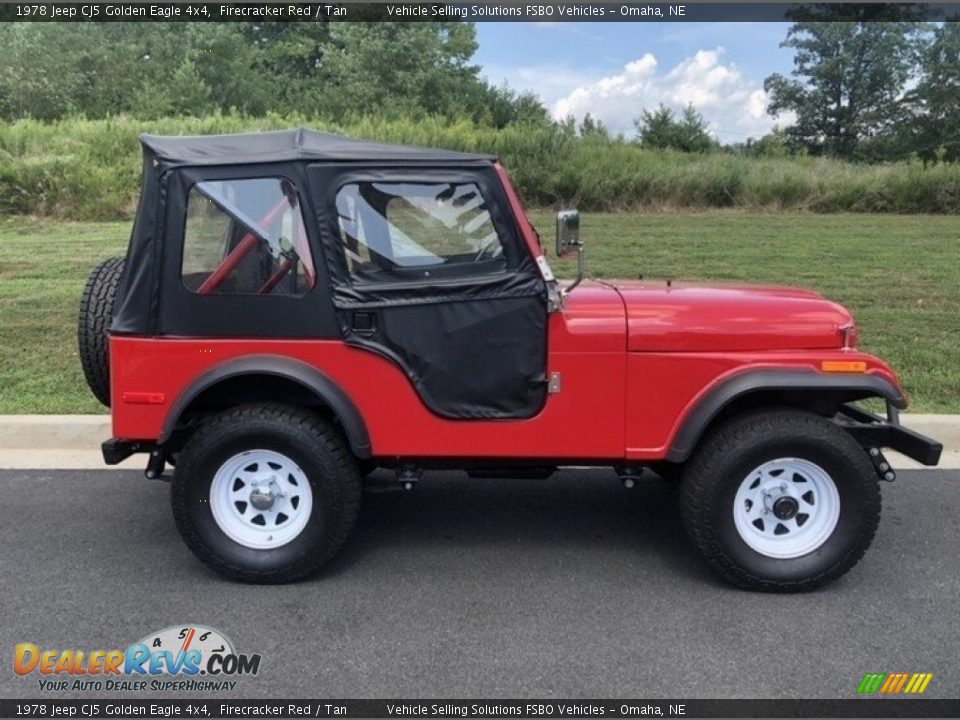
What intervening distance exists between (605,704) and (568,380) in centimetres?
138

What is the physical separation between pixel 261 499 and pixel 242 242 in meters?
1.15

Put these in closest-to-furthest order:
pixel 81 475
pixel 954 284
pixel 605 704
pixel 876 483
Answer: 1. pixel 605 704
2. pixel 876 483
3. pixel 81 475
4. pixel 954 284

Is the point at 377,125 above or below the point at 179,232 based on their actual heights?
above

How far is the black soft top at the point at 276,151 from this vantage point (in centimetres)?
378

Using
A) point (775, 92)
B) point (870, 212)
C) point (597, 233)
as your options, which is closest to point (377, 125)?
point (597, 233)

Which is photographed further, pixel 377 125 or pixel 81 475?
pixel 377 125

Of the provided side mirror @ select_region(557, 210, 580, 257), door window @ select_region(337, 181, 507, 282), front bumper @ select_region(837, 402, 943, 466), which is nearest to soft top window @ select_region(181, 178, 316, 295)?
door window @ select_region(337, 181, 507, 282)

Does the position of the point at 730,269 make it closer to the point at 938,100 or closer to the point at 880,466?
the point at 880,466

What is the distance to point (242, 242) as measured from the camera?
3.83 metres

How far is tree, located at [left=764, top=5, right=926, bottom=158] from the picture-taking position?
30531 mm

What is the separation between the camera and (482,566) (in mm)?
4105

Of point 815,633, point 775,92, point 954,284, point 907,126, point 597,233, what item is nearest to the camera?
point 815,633

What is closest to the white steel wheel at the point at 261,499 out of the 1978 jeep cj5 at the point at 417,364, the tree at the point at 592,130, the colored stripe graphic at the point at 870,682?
the 1978 jeep cj5 at the point at 417,364

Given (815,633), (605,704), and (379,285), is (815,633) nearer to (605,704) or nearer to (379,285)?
(605,704)
